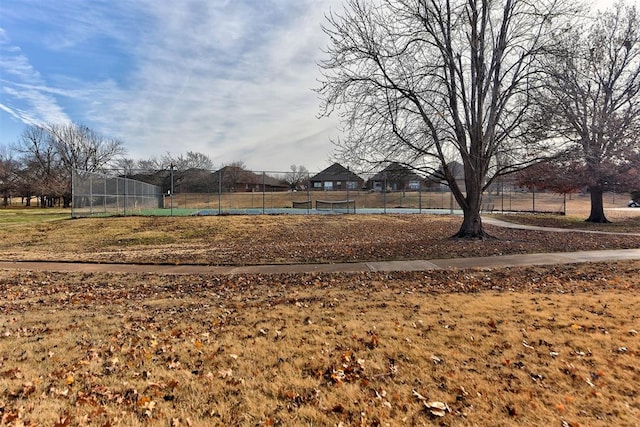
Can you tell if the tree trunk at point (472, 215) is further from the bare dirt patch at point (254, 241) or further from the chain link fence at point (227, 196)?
the chain link fence at point (227, 196)

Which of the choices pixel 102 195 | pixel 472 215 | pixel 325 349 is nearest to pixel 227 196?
pixel 102 195

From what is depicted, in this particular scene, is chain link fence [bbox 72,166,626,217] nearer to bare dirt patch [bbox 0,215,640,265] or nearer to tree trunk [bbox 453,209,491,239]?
tree trunk [bbox 453,209,491,239]

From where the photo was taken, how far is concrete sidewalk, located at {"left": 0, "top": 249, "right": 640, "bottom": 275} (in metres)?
9.11

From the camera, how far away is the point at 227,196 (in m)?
40.2

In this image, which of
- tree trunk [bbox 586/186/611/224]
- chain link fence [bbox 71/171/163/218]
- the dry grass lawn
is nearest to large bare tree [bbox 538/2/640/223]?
tree trunk [bbox 586/186/611/224]

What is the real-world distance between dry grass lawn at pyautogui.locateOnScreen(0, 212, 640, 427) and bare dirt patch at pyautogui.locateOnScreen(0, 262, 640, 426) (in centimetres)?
2

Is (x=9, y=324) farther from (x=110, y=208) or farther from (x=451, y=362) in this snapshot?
(x=110, y=208)

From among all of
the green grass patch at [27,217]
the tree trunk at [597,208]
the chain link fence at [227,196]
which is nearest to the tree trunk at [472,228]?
the chain link fence at [227,196]

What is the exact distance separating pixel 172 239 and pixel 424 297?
496 inches

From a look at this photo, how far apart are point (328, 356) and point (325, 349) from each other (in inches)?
6.9

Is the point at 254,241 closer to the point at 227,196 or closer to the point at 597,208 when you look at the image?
the point at 597,208

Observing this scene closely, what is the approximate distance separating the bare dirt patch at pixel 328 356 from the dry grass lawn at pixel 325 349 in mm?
19

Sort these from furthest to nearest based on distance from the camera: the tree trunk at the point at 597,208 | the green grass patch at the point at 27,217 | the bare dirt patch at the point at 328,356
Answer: the tree trunk at the point at 597,208 → the green grass patch at the point at 27,217 → the bare dirt patch at the point at 328,356

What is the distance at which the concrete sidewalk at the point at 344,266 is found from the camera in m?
9.11
